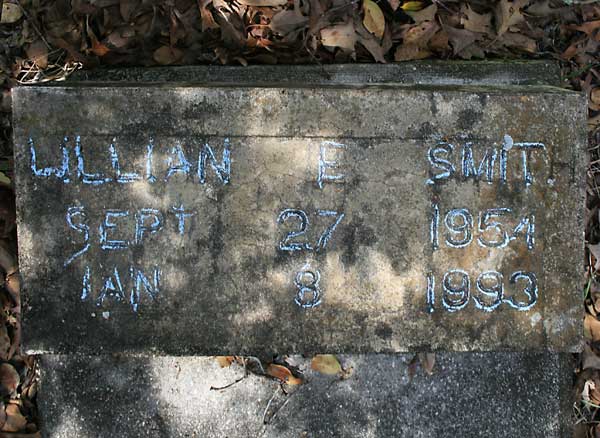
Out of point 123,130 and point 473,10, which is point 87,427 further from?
point 473,10

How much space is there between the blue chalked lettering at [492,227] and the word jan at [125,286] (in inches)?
52.2


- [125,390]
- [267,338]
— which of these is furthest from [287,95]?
[125,390]

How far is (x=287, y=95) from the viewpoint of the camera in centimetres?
220

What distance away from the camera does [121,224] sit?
7.33 feet

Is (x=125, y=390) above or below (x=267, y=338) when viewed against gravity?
below

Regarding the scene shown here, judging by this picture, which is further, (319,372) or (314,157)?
(319,372)

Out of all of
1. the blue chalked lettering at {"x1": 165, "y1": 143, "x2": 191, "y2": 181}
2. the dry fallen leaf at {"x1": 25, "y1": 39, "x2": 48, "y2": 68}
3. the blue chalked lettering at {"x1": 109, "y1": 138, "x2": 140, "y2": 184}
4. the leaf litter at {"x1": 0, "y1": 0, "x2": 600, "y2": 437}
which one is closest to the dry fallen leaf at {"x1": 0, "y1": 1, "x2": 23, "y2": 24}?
the leaf litter at {"x1": 0, "y1": 0, "x2": 600, "y2": 437}

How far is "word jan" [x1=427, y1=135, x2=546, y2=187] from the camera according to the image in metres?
2.23

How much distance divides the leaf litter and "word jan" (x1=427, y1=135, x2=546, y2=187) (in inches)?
25.9

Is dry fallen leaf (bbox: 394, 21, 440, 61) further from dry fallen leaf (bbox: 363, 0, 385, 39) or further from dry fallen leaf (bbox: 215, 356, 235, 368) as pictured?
dry fallen leaf (bbox: 215, 356, 235, 368)

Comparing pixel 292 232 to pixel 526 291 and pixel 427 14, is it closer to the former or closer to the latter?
pixel 526 291

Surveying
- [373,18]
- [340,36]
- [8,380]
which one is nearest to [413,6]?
[373,18]

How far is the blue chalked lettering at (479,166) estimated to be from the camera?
2232 millimetres

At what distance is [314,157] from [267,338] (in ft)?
2.50
